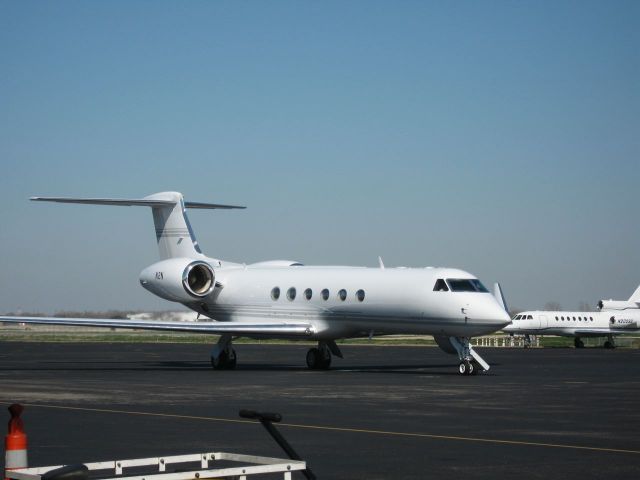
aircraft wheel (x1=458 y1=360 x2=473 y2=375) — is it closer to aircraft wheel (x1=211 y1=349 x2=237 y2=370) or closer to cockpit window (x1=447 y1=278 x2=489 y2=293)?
cockpit window (x1=447 y1=278 x2=489 y2=293)

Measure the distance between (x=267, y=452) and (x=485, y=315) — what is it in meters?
17.0

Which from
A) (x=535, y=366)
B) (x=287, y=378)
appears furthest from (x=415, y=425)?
(x=535, y=366)

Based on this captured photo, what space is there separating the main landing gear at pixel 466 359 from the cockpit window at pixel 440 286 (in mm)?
1336

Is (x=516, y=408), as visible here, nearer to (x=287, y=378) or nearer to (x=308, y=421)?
(x=308, y=421)

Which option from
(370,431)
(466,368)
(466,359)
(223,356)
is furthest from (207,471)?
(223,356)

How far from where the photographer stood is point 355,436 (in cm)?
1410

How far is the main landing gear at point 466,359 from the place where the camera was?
2862 centimetres

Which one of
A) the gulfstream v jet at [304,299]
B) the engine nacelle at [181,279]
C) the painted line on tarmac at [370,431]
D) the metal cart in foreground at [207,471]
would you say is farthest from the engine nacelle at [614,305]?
the metal cart in foreground at [207,471]

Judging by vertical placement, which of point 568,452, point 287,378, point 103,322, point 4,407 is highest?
point 103,322

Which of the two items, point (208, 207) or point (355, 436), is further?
point (208, 207)

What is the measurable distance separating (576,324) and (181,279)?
33011mm

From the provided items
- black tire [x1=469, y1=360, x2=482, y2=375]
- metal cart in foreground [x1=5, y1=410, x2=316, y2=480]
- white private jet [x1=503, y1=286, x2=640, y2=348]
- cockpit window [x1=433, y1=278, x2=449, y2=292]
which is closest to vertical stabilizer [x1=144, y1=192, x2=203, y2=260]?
cockpit window [x1=433, y1=278, x2=449, y2=292]

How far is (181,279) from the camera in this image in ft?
115

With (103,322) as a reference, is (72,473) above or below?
below
